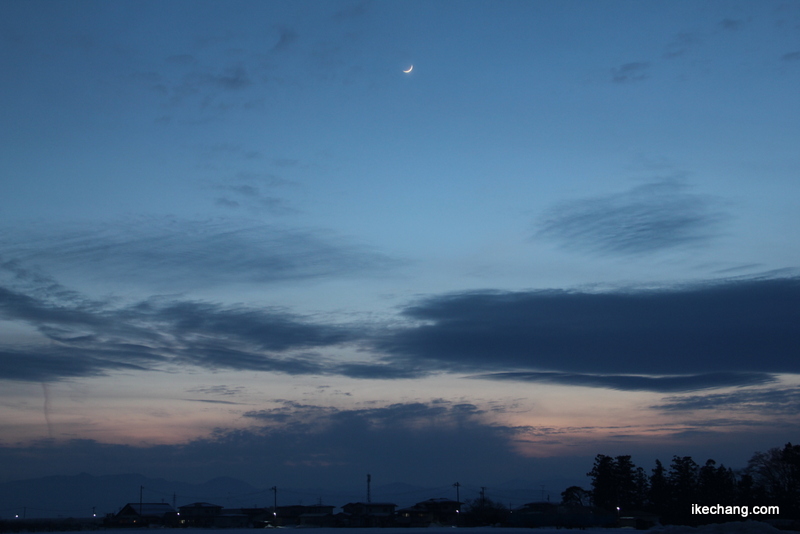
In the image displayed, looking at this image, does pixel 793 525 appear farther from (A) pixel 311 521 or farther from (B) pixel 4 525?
(B) pixel 4 525

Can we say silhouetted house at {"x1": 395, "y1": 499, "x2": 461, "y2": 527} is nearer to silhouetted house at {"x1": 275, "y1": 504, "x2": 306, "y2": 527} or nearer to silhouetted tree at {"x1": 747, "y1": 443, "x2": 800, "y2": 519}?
silhouetted house at {"x1": 275, "y1": 504, "x2": 306, "y2": 527}

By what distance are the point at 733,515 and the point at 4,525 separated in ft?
361

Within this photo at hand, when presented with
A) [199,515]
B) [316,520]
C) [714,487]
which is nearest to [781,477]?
[714,487]

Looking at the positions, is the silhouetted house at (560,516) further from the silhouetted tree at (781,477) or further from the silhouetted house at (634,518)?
the silhouetted tree at (781,477)

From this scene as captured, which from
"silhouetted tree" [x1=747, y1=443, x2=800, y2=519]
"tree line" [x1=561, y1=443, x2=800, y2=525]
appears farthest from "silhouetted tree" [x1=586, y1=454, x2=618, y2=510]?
"silhouetted tree" [x1=747, y1=443, x2=800, y2=519]

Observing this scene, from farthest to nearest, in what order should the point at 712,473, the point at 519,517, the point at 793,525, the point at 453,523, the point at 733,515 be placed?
the point at 453,523
the point at 519,517
the point at 712,473
the point at 733,515
the point at 793,525

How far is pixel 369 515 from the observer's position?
387ft

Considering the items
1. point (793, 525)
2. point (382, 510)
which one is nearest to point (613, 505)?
point (793, 525)

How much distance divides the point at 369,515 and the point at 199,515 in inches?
1197

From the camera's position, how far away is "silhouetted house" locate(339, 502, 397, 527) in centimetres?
11431

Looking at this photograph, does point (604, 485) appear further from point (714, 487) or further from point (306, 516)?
point (306, 516)

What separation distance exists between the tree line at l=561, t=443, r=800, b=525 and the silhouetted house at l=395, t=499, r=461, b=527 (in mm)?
25336

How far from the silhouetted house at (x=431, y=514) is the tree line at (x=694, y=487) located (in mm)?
25336

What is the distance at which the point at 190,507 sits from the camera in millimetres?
118562
